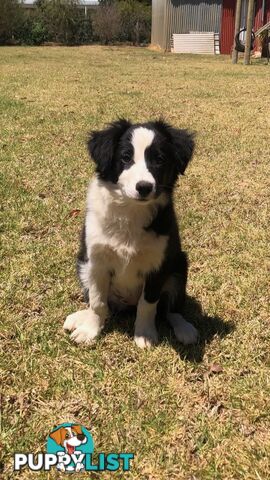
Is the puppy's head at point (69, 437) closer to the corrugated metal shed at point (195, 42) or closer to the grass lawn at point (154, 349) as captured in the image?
the grass lawn at point (154, 349)

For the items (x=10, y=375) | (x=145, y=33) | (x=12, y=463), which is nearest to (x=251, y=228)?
(x=10, y=375)

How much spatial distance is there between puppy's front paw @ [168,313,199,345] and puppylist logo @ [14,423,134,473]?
864 millimetres

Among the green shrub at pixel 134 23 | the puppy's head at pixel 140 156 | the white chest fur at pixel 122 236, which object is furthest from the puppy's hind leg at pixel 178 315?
the green shrub at pixel 134 23

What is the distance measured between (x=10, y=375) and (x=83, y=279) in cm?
70

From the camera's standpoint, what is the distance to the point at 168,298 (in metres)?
2.98

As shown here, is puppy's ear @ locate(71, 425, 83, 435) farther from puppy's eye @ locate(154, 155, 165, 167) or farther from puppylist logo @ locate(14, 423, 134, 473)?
puppy's eye @ locate(154, 155, 165, 167)

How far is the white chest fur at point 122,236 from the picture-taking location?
8.42ft

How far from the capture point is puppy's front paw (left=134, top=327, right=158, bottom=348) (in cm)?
Result: 278

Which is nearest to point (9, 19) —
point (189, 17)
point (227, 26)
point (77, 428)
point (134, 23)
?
point (134, 23)

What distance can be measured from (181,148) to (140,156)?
0.27 meters

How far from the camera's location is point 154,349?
9.11 feet

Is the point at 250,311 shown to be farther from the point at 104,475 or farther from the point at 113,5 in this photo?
the point at 113,5

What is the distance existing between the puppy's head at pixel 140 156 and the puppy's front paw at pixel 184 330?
0.82 metres

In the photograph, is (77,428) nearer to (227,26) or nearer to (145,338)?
(145,338)
